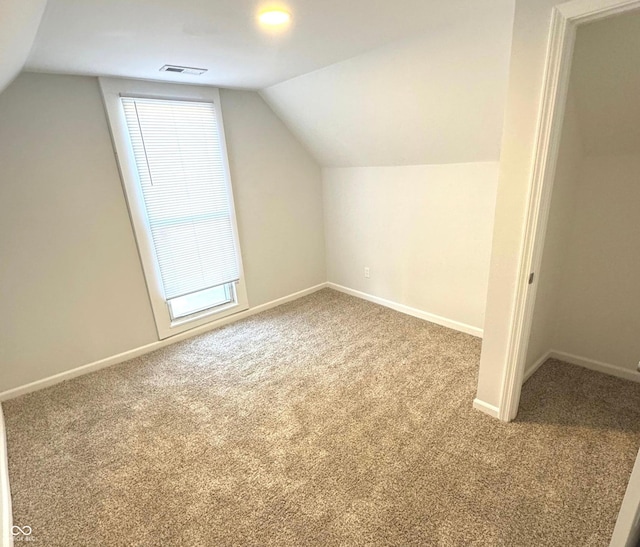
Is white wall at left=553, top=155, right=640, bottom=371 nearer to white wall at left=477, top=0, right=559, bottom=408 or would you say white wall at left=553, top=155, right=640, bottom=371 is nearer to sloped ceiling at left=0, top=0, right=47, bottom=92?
white wall at left=477, top=0, right=559, bottom=408

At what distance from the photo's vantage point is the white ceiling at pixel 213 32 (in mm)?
1386

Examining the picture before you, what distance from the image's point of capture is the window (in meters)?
2.57

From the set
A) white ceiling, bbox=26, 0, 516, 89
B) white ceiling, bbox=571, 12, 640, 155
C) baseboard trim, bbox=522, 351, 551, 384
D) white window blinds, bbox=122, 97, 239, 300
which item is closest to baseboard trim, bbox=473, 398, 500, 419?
baseboard trim, bbox=522, 351, 551, 384

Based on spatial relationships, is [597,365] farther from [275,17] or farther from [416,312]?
[275,17]

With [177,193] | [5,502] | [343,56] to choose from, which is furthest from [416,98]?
[5,502]

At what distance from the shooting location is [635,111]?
1.76 metres

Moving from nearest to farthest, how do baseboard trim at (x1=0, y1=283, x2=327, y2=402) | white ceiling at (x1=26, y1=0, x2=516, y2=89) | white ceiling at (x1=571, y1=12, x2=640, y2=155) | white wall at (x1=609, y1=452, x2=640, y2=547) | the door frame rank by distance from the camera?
white wall at (x1=609, y1=452, x2=640, y2=547), the door frame, white ceiling at (x1=26, y1=0, x2=516, y2=89), white ceiling at (x1=571, y1=12, x2=640, y2=155), baseboard trim at (x1=0, y1=283, x2=327, y2=402)

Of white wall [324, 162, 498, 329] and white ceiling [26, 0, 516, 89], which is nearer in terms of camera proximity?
white ceiling [26, 0, 516, 89]

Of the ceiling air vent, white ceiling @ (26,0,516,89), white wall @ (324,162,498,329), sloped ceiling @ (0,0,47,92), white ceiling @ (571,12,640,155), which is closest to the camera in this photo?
sloped ceiling @ (0,0,47,92)

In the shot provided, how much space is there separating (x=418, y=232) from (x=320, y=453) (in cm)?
211

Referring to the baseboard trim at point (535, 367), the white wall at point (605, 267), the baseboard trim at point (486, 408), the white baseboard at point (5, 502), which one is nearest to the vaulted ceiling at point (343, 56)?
the white wall at point (605, 267)

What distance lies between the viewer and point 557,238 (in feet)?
7.07

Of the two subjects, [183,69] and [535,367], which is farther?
[535,367]

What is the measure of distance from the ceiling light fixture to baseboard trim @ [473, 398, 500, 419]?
7.60 feet
